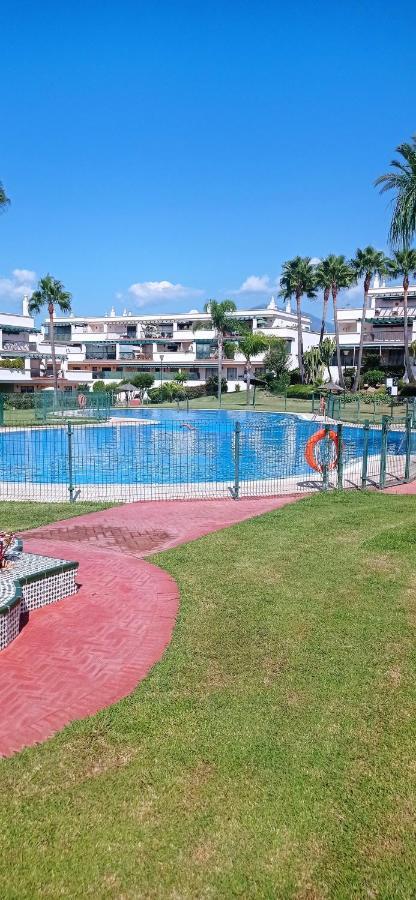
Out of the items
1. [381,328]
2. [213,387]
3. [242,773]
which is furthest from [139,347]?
[242,773]

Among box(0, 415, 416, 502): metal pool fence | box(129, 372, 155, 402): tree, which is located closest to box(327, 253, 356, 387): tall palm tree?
box(129, 372, 155, 402): tree

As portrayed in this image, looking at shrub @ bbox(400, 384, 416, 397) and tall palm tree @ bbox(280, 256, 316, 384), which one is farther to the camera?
tall palm tree @ bbox(280, 256, 316, 384)

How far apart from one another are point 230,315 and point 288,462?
5455 centimetres

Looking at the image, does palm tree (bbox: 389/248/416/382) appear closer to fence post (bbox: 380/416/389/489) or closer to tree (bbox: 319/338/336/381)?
tree (bbox: 319/338/336/381)

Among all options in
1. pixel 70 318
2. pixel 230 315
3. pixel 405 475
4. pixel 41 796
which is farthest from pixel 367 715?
pixel 70 318

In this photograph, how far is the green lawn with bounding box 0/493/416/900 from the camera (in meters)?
3.31

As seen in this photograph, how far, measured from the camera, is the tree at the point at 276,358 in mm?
65062

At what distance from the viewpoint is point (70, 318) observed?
9238cm

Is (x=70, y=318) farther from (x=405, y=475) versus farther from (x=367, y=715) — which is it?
(x=367, y=715)

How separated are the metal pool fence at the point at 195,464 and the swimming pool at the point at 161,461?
32 millimetres

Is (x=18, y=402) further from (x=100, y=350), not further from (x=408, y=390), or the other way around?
(x=100, y=350)

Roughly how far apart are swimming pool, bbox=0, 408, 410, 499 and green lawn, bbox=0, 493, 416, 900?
8.24 meters

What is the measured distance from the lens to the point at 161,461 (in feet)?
76.6

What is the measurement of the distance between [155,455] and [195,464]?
125 inches
